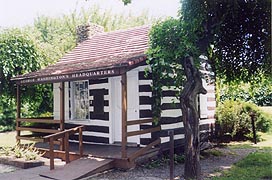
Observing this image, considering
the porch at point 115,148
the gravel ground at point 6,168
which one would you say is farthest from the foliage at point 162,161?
the gravel ground at point 6,168

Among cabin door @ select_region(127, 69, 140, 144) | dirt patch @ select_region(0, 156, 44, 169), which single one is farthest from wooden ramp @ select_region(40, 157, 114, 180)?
cabin door @ select_region(127, 69, 140, 144)

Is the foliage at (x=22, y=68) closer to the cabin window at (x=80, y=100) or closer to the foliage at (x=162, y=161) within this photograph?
the cabin window at (x=80, y=100)

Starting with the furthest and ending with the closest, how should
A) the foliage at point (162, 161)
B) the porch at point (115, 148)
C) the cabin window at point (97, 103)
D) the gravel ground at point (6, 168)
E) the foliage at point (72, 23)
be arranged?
1. the foliage at point (72, 23)
2. the cabin window at point (97, 103)
3. the foliage at point (162, 161)
4. the gravel ground at point (6, 168)
5. the porch at point (115, 148)

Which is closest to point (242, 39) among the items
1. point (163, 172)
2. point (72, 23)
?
point (163, 172)

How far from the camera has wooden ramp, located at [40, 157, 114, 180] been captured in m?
7.14

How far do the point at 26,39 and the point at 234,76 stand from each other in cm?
974

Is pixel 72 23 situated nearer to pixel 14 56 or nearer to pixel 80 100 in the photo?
pixel 14 56

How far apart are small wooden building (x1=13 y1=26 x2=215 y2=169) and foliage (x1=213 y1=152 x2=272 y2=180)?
2.39 metres

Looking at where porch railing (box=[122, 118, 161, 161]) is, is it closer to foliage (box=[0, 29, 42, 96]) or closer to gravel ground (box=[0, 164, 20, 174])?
gravel ground (box=[0, 164, 20, 174])

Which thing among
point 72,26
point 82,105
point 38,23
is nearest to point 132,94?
point 82,105

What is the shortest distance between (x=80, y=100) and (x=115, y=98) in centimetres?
178

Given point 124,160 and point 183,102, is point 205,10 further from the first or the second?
point 124,160

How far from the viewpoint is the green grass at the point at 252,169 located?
7.23 m

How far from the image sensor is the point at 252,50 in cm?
996
